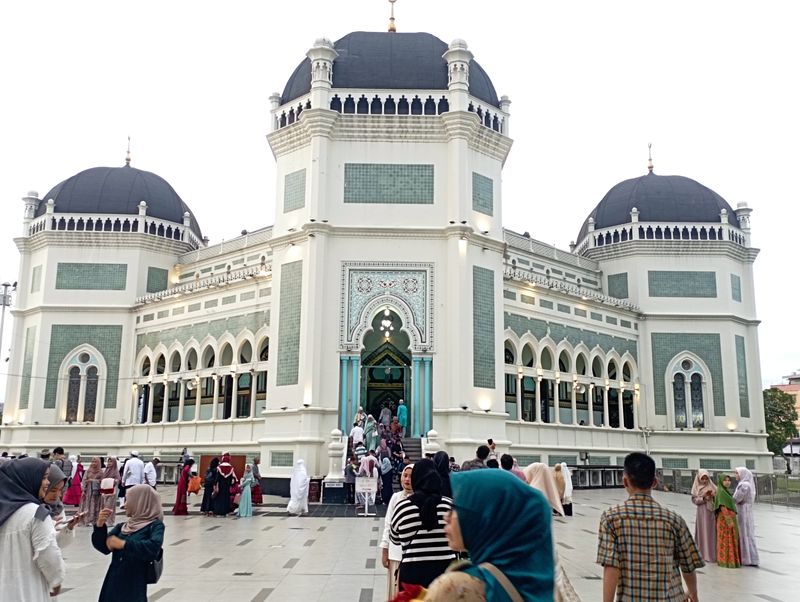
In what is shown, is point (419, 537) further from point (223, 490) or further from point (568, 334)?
point (568, 334)

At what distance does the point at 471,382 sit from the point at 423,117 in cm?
802

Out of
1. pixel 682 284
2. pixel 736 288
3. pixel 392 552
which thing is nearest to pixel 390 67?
pixel 682 284

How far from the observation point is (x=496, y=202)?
23.0 m

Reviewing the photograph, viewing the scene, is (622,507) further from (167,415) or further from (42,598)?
(167,415)

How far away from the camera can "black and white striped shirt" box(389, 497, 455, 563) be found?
4223 mm

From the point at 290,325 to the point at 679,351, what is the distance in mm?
16785

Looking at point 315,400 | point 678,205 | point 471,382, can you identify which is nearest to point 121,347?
point 315,400

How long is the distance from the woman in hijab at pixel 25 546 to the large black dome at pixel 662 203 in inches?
1197

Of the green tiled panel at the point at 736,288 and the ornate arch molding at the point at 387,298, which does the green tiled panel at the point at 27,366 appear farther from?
the green tiled panel at the point at 736,288

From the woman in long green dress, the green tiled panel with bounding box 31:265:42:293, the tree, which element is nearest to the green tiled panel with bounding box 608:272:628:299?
the tree

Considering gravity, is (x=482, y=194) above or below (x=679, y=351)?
above

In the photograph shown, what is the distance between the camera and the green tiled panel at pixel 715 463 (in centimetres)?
2881

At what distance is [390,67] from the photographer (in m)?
22.8

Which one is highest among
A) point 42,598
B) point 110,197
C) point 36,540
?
point 110,197
